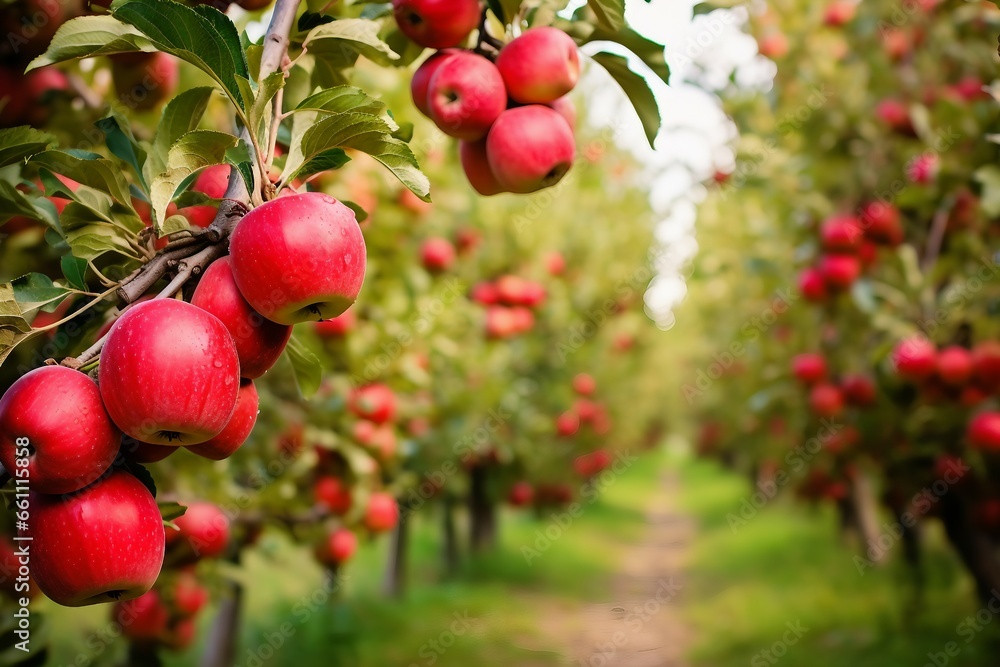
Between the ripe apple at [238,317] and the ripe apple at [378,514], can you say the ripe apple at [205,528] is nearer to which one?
the ripe apple at [378,514]

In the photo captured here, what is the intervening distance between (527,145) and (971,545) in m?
3.87

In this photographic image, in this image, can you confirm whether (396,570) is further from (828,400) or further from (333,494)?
(828,400)

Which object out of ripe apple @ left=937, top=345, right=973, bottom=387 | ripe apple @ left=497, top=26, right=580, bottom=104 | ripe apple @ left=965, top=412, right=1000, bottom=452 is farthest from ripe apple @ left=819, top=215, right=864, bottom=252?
ripe apple @ left=497, top=26, right=580, bottom=104

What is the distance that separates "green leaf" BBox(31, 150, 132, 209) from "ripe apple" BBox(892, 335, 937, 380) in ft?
10.3

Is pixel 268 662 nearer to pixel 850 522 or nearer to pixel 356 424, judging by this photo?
pixel 356 424

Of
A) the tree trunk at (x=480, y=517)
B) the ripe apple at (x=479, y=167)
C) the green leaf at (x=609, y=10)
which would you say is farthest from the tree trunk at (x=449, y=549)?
the green leaf at (x=609, y=10)

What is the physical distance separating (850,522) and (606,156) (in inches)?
203

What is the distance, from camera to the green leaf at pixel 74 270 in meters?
1.03

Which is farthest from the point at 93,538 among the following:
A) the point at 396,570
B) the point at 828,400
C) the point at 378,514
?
the point at 396,570

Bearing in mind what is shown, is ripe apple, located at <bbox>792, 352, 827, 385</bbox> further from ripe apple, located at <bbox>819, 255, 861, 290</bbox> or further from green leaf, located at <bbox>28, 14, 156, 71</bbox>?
green leaf, located at <bbox>28, 14, 156, 71</bbox>

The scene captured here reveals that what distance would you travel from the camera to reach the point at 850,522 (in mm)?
8781

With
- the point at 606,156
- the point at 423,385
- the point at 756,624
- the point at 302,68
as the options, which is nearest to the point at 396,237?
the point at 423,385

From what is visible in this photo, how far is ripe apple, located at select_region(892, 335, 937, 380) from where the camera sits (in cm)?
332

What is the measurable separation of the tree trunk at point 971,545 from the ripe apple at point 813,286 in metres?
1.18
